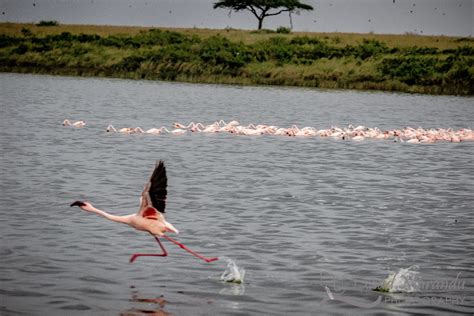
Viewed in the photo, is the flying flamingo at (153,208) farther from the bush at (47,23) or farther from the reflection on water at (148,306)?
the bush at (47,23)

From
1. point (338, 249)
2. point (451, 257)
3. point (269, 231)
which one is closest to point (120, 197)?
point (269, 231)

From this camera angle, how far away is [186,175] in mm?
20266

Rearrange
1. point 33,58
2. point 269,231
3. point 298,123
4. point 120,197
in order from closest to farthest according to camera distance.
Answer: point 269,231 < point 120,197 < point 298,123 < point 33,58

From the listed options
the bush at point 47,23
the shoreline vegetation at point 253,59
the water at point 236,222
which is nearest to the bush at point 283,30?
the shoreline vegetation at point 253,59

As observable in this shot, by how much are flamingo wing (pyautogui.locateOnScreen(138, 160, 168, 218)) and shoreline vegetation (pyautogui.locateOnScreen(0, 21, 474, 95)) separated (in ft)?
143

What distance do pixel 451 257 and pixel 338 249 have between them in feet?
4.73

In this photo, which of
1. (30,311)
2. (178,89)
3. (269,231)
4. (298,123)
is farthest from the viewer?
(178,89)

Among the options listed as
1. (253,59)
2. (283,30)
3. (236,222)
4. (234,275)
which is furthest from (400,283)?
(283,30)

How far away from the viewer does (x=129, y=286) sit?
34.7 ft

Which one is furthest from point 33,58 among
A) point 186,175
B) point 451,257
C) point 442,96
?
point 451,257

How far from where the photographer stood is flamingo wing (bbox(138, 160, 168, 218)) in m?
10.0

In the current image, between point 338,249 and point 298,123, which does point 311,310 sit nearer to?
point 338,249

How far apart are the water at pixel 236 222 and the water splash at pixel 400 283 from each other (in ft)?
0.40

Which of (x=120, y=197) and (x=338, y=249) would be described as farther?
(x=120, y=197)
